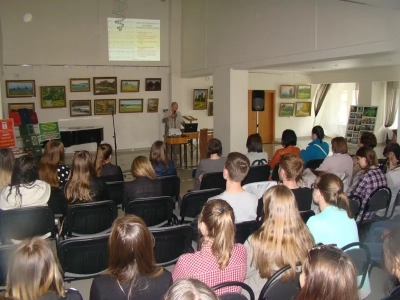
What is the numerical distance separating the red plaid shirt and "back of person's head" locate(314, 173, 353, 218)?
1004 mm

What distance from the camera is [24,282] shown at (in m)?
1.79

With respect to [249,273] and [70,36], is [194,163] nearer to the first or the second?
[70,36]

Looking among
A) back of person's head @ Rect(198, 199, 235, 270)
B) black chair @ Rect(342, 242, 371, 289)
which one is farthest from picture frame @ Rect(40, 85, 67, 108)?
black chair @ Rect(342, 242, 371, 289)

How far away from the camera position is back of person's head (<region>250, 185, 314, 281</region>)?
2381 millimetres

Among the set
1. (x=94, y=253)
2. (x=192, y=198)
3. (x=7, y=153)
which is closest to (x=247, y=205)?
(x=192, y=198)

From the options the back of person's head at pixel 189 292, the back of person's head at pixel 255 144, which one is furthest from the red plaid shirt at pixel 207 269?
the back of person's head at pixel 255 144

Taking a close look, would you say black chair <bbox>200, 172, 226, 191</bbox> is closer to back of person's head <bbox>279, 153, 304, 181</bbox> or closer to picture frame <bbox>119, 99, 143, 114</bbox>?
back of person's head <bbox>279, 153, 304, 181</bbox>

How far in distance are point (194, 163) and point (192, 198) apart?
688 centimetres

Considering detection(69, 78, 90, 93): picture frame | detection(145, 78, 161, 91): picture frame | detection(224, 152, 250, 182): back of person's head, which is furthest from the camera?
detection(145, 78, 161, 91): picture frame

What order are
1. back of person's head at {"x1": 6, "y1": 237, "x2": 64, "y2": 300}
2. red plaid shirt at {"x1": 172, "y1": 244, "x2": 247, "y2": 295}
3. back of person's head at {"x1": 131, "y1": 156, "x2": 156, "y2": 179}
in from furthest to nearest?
1. back of person's head at {"x1": 131, "y1": 156, "x2": 156, "y2": 179}
2. red plaid shirt at {"x1": 172, "y1": 244, "x2": 247, "y2": 295}
3. back of person's head at {"x1": 6, "y1": 237, "x2": 64, "y2": 300}

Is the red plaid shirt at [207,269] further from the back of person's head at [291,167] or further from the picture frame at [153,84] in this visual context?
the picture frame at [153,84]

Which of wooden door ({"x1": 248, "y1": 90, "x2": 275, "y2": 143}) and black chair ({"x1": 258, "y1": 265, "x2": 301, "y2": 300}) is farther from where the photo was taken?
wooden door ({"x1": 248, "y1": 90, "x2": 275, "y2": 143})

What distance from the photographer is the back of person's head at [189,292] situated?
1267 mm

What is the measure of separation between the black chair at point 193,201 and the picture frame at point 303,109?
13083 millimetres
